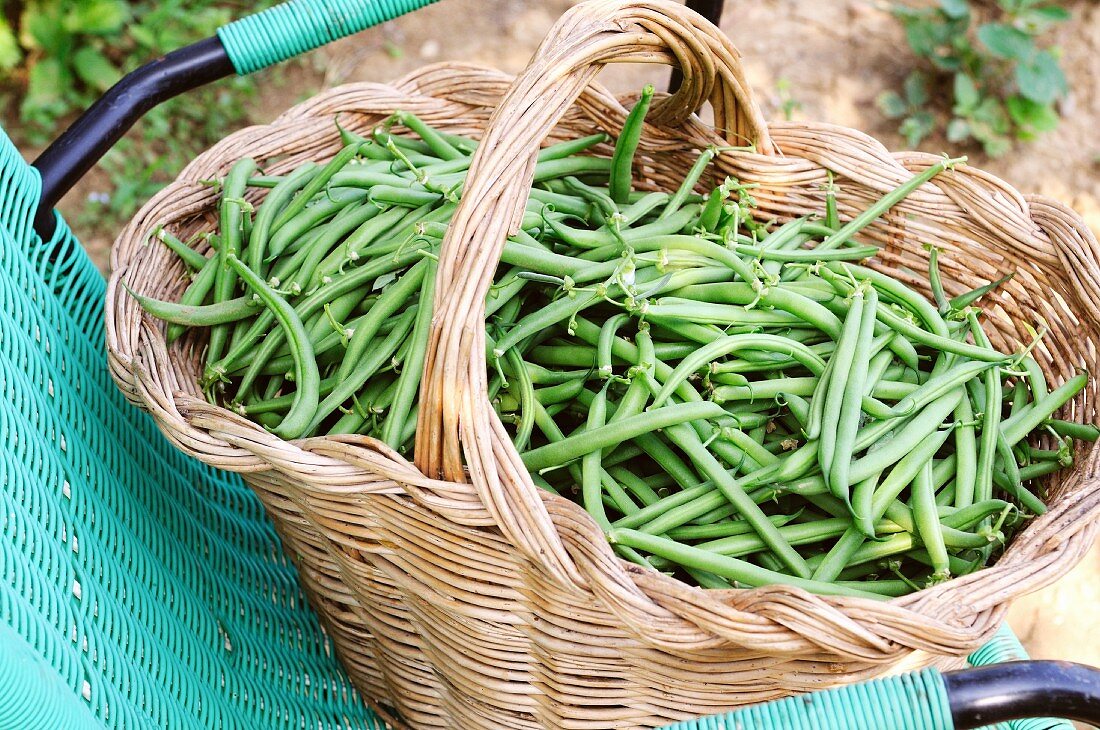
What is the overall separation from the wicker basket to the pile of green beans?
0.25 feet

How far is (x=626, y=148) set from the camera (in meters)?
1.33

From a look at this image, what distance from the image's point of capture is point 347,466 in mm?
976

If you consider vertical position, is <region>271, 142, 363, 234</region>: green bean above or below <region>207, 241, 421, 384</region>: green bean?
above

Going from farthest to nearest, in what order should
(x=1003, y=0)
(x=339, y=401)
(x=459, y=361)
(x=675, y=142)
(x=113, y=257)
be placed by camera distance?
(x=1003, y=0) < (x=675, y=142) < (x=113, y=257) < (x=339, y=401) < (x=459, y=361)

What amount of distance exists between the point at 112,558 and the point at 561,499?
0.59 meters

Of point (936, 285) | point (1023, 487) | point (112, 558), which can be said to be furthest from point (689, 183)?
point (112, 558)

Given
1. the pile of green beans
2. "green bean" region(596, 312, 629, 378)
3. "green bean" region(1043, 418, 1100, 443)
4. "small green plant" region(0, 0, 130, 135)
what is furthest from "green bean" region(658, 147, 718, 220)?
"small green plant" region(0, 0, 130, 135)

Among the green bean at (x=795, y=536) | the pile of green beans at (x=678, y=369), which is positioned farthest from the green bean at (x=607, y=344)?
the green bean at (x=795, y=536)

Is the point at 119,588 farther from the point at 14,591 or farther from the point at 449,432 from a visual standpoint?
the point at 449,432

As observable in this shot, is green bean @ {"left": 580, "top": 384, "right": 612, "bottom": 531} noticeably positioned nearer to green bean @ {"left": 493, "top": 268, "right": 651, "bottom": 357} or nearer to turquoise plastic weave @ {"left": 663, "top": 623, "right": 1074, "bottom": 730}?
green bean @ {"left": 493, "top": 268, "right": 651, "bottom": 357}

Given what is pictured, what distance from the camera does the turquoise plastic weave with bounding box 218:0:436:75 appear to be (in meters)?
1.44

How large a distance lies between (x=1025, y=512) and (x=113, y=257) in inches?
47.4

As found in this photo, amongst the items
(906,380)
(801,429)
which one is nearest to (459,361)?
(801,429)

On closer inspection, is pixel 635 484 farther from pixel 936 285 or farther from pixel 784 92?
pixel 784 92
